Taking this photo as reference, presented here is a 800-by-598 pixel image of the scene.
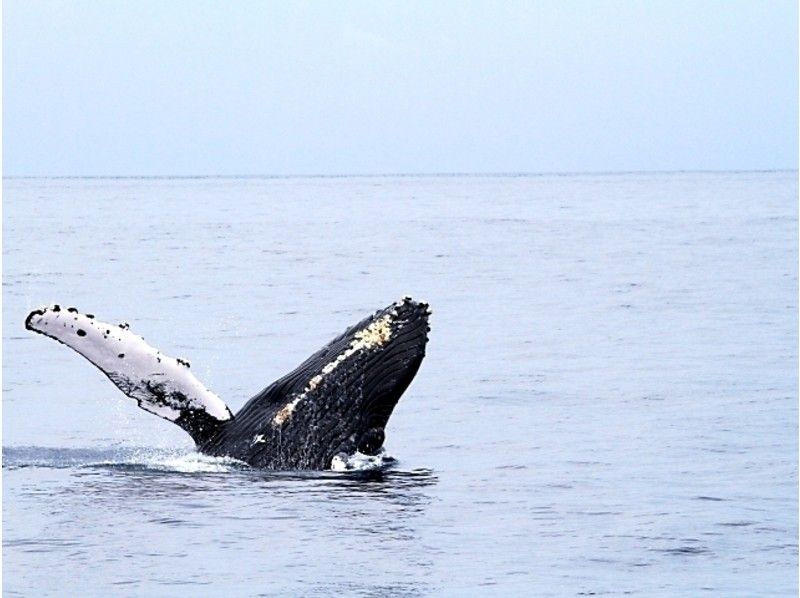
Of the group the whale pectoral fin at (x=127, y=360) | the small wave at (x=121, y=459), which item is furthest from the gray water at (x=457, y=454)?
the whale pectoral fin at (x=127, y=360)

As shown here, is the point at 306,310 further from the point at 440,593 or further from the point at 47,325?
the point at 440,593

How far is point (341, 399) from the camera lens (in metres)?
11.6

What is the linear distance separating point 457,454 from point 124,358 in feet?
10.9

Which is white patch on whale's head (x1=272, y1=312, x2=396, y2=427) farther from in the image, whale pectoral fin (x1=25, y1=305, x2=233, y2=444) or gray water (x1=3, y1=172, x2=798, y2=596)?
whale pectoral fin (x1=25, y1=305, x2=233, y2=444)

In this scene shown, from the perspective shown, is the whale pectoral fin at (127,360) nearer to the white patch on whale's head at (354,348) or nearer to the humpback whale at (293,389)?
the humpback whale at (293,389)

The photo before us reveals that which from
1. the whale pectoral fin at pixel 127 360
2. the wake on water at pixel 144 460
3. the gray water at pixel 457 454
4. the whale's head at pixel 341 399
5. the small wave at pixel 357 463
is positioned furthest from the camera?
the wake on water at pixel 144 460

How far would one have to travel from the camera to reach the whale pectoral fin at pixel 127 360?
11.3 metres

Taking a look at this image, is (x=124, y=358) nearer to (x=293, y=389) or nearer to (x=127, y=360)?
(x=127, y=360)

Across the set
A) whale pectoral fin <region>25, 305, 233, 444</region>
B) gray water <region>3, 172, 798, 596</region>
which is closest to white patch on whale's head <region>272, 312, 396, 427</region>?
gray water <region>3, 172, 798, 596</region>

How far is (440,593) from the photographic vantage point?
30.0 ft

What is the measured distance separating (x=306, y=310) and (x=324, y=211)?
2588 inches

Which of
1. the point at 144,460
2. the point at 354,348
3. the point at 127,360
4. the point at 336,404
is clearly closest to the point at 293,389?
the point at 336,404

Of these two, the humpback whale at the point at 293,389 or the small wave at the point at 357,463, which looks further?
the small wave at the point at 357,463

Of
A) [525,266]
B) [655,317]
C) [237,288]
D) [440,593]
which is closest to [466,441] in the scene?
[440,593]
